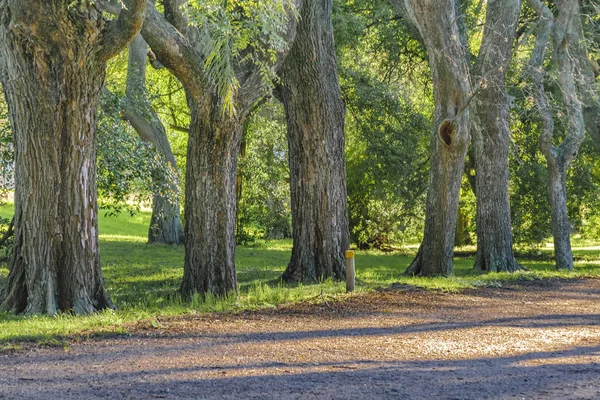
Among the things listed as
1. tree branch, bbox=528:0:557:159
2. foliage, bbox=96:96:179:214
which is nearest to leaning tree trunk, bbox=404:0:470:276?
tree branch, bbox=528:0:557:159

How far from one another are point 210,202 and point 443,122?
6613 mm

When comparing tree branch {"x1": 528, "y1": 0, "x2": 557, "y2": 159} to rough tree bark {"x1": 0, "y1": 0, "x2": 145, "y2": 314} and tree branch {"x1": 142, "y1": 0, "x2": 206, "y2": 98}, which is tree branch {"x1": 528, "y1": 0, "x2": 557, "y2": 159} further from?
rough tree bark {"x1": 0, "y1": 0, "x2": 145, "y2": 314}

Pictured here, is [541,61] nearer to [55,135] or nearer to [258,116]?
[258,116]

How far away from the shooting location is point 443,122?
58.0 ft

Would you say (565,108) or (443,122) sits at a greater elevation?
(565,108)

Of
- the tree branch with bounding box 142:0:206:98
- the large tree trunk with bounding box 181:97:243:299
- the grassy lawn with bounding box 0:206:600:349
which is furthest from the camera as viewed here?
the large tree trunk with bounding box 181:97:243:299

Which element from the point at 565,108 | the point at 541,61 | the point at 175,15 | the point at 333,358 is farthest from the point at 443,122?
the point at 333,358

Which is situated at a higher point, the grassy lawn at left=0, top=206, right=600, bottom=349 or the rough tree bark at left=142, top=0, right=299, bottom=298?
the rough tree bark at left=142, top=0, right=299, bottom=298

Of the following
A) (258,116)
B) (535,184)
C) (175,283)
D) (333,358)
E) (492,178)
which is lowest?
(333,358)

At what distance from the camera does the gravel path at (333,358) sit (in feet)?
22.9

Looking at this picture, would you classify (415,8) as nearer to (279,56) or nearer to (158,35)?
(279,56)

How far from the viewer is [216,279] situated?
13.1 meters

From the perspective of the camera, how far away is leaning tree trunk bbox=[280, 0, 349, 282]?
15953 millimetres

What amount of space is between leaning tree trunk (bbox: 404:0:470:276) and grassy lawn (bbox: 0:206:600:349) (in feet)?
2.78
